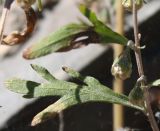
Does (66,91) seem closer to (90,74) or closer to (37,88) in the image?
(37,88)

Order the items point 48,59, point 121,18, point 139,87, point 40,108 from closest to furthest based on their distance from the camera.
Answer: point 139,87 < point 121,18 < point 40,108 < point 48,59

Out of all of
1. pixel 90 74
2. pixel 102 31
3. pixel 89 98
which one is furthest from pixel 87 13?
pixel 90 74

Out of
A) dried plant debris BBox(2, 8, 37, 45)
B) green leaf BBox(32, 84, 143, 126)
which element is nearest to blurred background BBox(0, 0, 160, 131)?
green leaf BBox(32, 84, 143, 126)

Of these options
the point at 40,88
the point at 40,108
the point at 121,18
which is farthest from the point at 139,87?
the point at 40,108

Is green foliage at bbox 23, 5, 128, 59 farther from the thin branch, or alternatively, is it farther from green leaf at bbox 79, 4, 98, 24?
the thin branch

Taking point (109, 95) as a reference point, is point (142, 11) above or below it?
above

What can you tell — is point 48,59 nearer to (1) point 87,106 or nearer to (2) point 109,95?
(1) point 87,106
